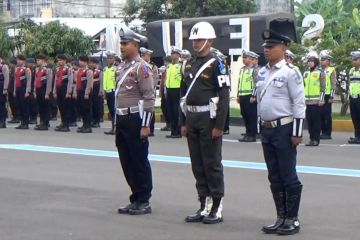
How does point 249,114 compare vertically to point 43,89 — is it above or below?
below

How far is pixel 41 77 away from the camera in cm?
2248

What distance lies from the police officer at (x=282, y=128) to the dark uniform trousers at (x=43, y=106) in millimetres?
14459

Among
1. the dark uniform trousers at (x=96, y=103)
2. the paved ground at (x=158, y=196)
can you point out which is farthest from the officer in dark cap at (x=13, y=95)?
the paved ground at (x=158, y=196)

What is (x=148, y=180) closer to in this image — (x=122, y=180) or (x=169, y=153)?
(x=122, y=180)

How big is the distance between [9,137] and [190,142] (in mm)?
11519

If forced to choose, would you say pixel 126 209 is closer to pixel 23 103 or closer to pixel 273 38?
pixel 273 38

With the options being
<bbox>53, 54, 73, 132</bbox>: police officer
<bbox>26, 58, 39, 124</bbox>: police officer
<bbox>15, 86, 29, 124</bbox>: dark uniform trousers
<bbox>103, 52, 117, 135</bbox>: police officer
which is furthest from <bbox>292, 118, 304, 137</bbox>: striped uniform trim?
<bbox>15, 86, 29, 124</bbox>: dark uniform trousers

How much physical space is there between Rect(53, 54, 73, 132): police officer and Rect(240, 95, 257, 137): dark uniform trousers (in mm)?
5146

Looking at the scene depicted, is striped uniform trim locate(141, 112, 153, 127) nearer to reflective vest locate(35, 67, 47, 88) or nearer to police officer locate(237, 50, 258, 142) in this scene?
police officer locate(237, 50, 258, 142)

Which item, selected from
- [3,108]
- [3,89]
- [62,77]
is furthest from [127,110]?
[3,108]

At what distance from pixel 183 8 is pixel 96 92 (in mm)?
17447

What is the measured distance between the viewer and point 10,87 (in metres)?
24.0

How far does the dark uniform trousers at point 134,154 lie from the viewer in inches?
386

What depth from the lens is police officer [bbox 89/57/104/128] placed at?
22.7 meters
